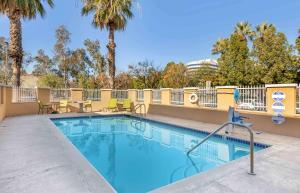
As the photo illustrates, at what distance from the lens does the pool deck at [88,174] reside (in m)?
3.44

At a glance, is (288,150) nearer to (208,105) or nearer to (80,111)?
(208,105)

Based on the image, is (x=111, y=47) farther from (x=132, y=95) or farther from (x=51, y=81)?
(x=51, y=81)

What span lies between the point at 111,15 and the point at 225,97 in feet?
35.7

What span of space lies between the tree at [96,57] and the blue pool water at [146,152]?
51.7ft

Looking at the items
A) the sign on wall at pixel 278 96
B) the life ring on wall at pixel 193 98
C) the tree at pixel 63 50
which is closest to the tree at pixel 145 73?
the tree at pixel 63 50

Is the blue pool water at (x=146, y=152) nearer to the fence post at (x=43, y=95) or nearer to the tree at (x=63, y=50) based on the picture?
the fence post at (x=43, y=95)

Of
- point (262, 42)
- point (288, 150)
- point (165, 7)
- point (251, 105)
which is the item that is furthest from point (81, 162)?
point (262, 42)

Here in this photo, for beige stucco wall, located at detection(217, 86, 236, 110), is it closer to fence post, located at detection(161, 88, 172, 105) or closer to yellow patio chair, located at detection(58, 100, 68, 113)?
fence post, located at detection(161, 88, 172, 105)

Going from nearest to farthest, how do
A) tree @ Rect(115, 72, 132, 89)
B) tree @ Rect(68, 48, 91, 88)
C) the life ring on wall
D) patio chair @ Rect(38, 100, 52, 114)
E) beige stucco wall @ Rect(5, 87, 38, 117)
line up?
the life ring on wall → beige stucco wall @ Rect(5, 87, 38, 117) → patio chair @ Rect(38, 100, 52, 114) → tree @ Rect(115, 72, 132, 89) → tree @ Rect(68, 48, 91, 88)

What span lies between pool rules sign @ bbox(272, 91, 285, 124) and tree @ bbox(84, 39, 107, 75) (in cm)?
2132

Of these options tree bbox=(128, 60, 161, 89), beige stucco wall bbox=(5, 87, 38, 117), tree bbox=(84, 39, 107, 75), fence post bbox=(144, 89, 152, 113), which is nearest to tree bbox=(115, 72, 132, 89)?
tree bbox=(128, 60, 161, 89)

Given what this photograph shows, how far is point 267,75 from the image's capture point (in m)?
21.6

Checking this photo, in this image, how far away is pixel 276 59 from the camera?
69.4 feet

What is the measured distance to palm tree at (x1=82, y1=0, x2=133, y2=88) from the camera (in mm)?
16500
